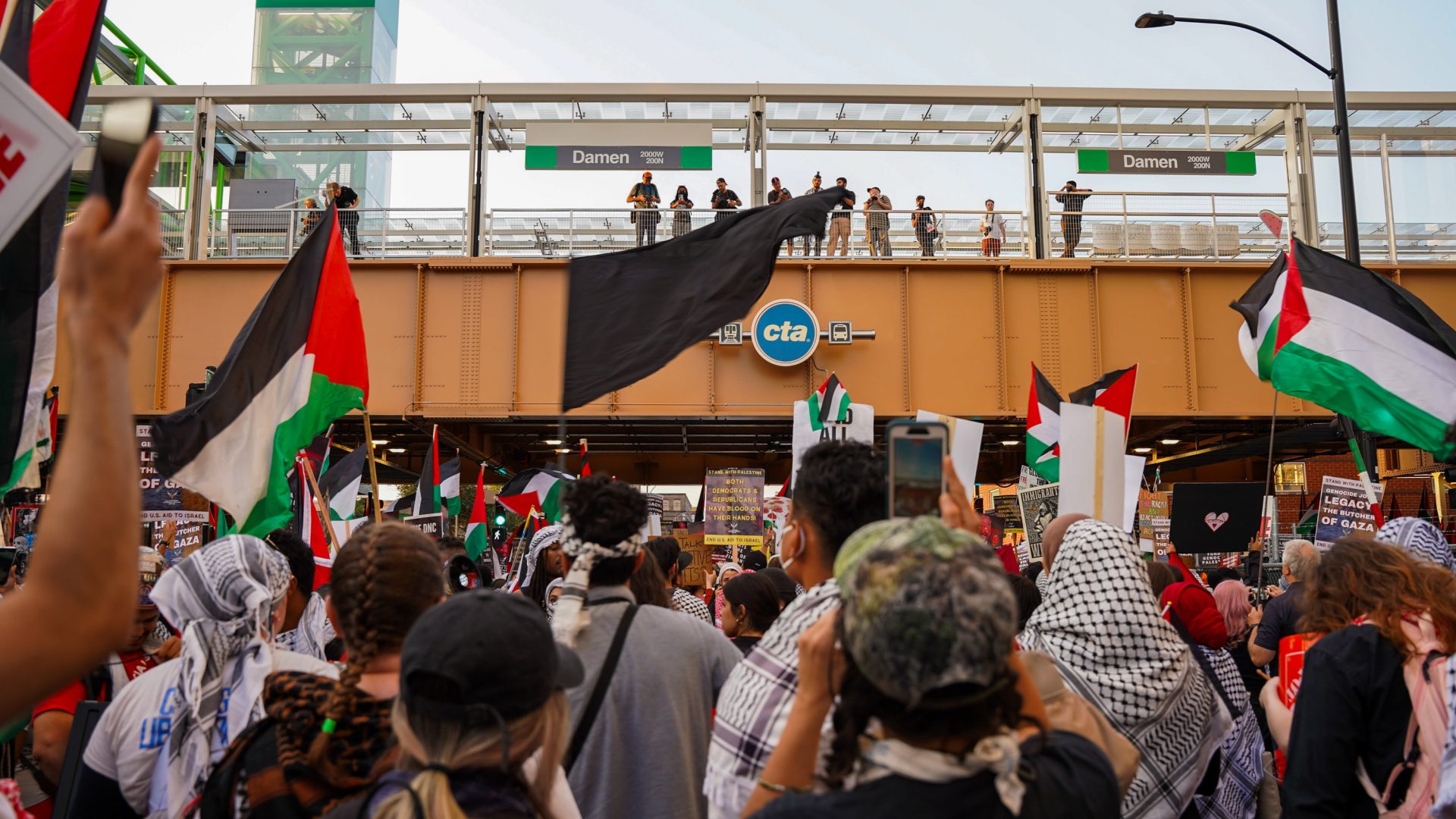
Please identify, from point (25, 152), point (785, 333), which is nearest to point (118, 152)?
point (25, 152)

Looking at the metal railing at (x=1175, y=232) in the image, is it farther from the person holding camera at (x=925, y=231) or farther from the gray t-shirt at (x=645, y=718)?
the gray t-shirt at (x=645, y=718)

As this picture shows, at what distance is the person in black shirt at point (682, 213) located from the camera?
20.5 m

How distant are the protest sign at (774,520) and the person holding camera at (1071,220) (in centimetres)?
895

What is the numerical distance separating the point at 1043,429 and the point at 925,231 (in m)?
11.7

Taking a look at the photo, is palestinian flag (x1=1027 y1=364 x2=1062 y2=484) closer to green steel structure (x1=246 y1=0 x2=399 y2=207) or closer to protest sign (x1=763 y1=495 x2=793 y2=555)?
protest sign (x1=763 y1=495 x2=793 y2=555)

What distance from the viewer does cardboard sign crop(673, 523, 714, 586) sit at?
1752 centimetres

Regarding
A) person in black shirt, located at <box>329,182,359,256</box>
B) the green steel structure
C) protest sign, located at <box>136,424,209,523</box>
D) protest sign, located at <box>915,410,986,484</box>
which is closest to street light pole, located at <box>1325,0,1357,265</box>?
protest sign, located at <box>915,410,986,484</box>

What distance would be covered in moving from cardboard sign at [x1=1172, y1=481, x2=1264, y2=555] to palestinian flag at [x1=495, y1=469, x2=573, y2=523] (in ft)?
24.5

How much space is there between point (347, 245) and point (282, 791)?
19591 mm

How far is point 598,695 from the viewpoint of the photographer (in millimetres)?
3363

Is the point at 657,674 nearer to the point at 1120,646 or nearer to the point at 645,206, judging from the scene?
the point at 1120,646

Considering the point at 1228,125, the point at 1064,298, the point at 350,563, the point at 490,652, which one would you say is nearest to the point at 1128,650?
the point at 490,652

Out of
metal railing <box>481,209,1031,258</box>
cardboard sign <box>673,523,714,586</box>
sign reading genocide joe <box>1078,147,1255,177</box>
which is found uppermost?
sign reading genocide joe <box>1078,147,1255,177</box>

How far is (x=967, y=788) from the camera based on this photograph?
1828mm
